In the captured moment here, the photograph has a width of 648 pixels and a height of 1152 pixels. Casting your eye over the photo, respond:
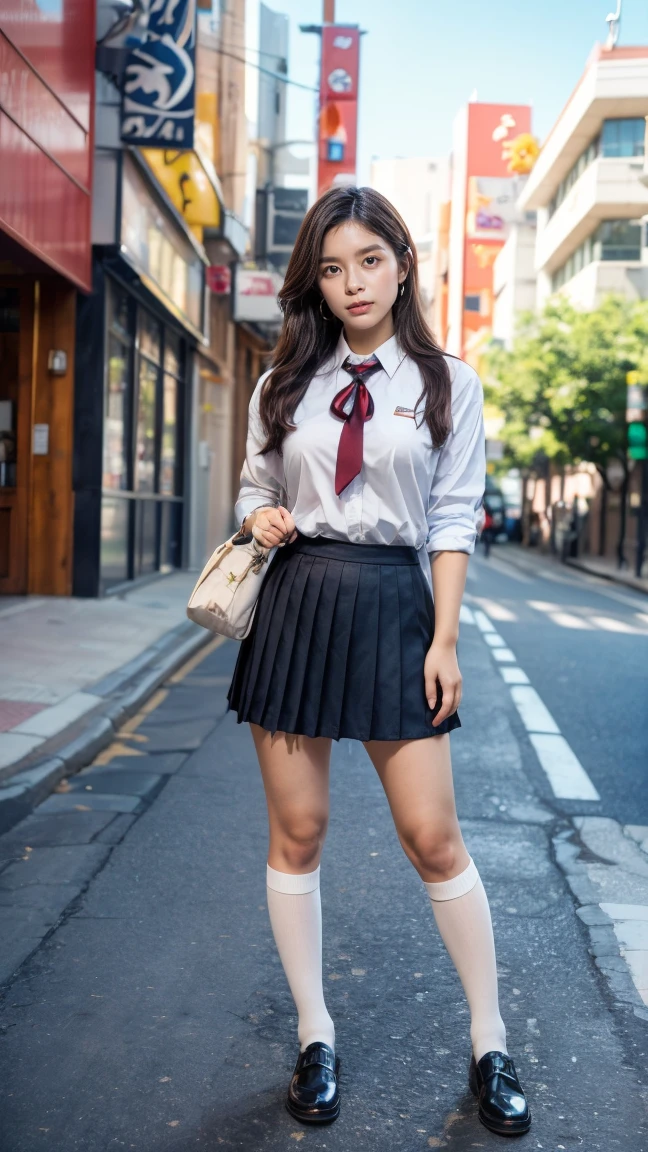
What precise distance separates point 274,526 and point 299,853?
0.73 m

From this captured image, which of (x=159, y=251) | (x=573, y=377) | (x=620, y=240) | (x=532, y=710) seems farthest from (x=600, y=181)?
(x=532, y=710)

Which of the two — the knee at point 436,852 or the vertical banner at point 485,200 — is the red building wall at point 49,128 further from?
the vertical banner at point 485,200

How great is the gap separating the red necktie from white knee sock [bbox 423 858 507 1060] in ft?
2.94

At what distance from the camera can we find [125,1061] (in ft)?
9.50

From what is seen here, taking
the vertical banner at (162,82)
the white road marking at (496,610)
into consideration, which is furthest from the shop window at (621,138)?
the vertical banner at (162,82)

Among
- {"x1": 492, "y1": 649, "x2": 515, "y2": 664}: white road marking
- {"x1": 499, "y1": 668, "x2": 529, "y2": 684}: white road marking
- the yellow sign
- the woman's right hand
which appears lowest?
{"x1": 492, "y1": 649, "x2": 515, "y2": 664}: white road marking

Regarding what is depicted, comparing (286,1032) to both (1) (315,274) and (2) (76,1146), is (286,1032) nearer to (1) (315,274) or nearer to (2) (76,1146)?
(2) (76,1146)

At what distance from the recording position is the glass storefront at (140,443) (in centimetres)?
1389

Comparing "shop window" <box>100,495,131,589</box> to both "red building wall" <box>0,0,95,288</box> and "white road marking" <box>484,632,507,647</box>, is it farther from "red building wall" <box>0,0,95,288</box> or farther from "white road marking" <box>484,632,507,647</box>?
"white road marking" <box>484,632,507,647</box>

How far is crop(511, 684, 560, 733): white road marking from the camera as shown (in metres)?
7.34

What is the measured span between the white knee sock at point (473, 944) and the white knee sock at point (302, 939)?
279 mm

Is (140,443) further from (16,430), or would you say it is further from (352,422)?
(352,422)

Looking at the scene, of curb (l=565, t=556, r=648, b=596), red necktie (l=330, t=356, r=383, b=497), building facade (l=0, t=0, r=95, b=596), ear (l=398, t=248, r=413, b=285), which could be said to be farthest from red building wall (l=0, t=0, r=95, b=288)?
curb (l=565, t=556, r=648, b=596)

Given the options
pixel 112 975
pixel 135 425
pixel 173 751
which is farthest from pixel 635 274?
pixel 112 975
